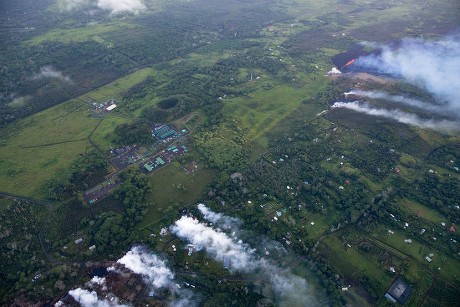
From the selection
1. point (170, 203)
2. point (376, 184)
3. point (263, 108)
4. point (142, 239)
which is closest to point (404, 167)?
point (376, 184)

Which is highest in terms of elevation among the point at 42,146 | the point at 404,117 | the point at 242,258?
the point at 404,117

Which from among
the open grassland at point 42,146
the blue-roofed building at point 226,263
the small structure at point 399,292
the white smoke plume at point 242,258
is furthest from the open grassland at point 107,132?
the small structure at point 399,292

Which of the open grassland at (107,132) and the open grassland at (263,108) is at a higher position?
the open grassland at (263,108)

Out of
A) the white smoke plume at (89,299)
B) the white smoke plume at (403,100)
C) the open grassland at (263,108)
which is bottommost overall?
the white smoke plume at (89,299)

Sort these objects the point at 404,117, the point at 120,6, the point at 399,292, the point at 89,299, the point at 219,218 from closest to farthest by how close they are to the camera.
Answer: the point at 89,299 < the point at 399,292 < the point at 219,218 < the point at 404,117 < the point at 120,6

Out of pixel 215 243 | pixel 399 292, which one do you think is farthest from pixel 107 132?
pixel 399 292

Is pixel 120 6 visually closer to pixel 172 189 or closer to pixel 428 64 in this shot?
pixel 172 189

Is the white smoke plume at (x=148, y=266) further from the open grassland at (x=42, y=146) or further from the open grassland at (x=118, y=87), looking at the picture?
the open grassland at (x=118, y=87)

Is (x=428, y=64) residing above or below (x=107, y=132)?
→ above
